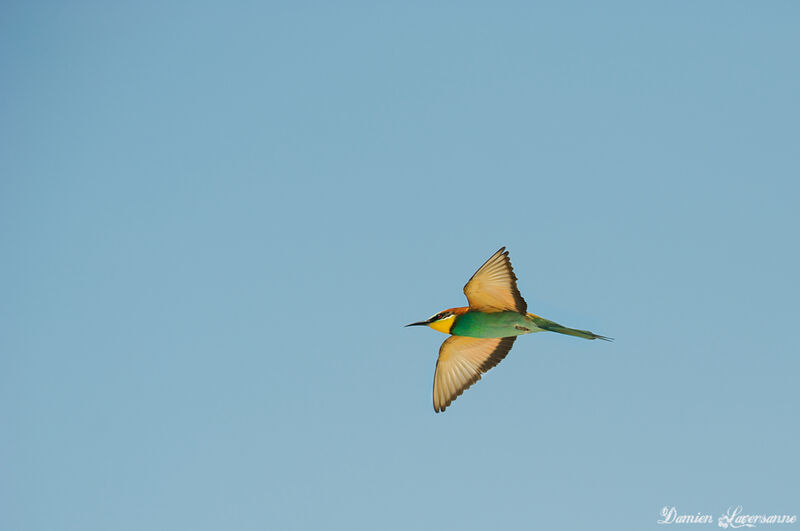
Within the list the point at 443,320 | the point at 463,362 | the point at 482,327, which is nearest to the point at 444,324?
the point at 443,320

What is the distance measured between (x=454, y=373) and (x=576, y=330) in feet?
4.63

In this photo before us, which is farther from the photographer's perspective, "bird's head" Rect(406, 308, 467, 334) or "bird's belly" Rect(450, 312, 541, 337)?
"bird's head" Rect(406, 308, 467, 334)

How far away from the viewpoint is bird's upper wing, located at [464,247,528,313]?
5684mm

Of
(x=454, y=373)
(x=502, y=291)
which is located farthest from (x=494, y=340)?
(x=502, y=291)

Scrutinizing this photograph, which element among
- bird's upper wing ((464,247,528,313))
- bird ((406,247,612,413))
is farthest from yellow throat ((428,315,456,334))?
bird's upper wing ((464,247,528,313))

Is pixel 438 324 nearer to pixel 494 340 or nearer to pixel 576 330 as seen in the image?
pixel 494 340

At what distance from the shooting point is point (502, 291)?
227 inches

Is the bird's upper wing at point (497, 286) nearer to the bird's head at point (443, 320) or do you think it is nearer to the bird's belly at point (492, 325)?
the bird's belly at point (492, 325)

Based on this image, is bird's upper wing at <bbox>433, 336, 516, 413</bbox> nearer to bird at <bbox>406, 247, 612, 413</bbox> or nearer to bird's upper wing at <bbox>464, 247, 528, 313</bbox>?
→ bird at <bbox>406, 247, 612, 413</bbox>

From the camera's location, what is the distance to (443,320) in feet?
20.1

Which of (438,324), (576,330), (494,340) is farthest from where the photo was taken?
(494,340)

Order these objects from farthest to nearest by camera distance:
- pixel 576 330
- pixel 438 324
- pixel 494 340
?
pixel 494 340 → pixel 438 324 → pixel 576 330

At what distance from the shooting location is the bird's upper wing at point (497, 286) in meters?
5.68

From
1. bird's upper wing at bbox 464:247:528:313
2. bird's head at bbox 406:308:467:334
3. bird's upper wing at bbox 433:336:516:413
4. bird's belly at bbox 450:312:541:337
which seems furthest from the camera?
bird's upper wing at bbox 433:336:516:413
